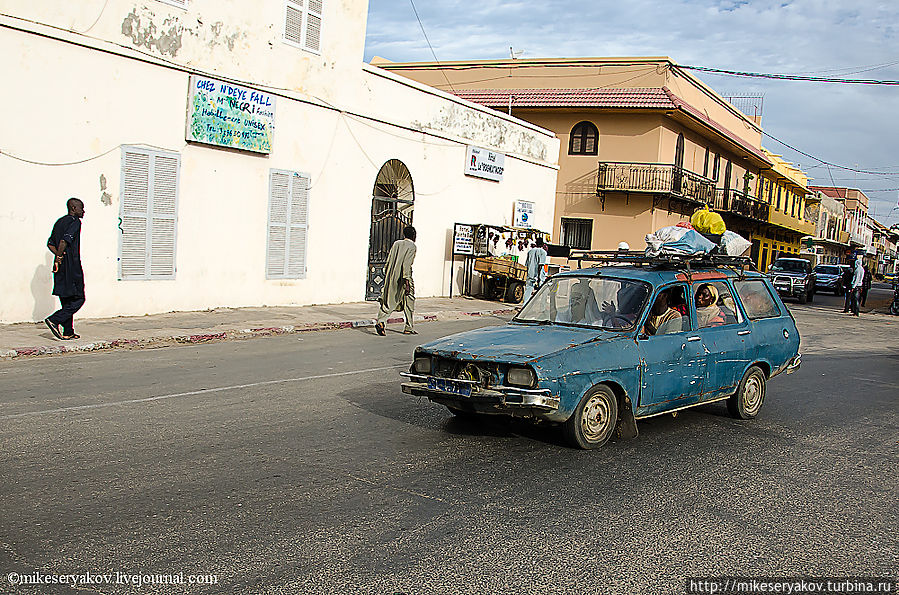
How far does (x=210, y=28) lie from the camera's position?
1516 centimetres

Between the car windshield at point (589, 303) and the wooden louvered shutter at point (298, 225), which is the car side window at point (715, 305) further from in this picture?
the wooden louvered shutter at point (298, 225)

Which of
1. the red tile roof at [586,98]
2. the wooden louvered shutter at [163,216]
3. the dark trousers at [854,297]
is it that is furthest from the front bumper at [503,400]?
the red tile roof at [586,98]

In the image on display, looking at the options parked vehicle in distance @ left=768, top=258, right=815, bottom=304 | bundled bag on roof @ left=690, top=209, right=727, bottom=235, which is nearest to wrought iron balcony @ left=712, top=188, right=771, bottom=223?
parked vehicle in distance @ left=768, top=258, right=815, bottom=304

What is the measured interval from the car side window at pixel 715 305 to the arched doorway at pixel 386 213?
12.6 m

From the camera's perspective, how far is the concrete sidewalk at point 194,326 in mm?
11219

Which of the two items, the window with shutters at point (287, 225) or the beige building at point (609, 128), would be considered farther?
the beige building at point (609, 128)

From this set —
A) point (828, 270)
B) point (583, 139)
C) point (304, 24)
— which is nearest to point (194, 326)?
point (304, 24)

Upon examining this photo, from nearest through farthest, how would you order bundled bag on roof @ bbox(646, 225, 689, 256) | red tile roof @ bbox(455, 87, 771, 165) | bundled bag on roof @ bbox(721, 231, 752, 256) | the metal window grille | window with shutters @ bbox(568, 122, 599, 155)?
bundled bag on roof @ bbox(646, 225, 689, 256)
bundled bag on roof @ bbox(721, 231, 752, 256)
red tile roof @ bbox(455, 87, 771, 165)
window with shutters @ bbox(568, 122, 599, 155)
the metal window grille

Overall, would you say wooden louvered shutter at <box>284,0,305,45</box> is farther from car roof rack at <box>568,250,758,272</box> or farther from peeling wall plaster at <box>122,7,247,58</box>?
car roof rack at <box>568,250,758,272</box>

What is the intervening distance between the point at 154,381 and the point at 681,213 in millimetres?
32111

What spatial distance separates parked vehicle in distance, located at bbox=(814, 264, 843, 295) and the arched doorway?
99.7 feet

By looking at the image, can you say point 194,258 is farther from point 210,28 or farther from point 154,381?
point 154,381

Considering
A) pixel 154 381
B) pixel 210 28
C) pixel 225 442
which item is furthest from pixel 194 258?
pixel 225 442

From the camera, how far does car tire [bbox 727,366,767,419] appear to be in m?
8.16
